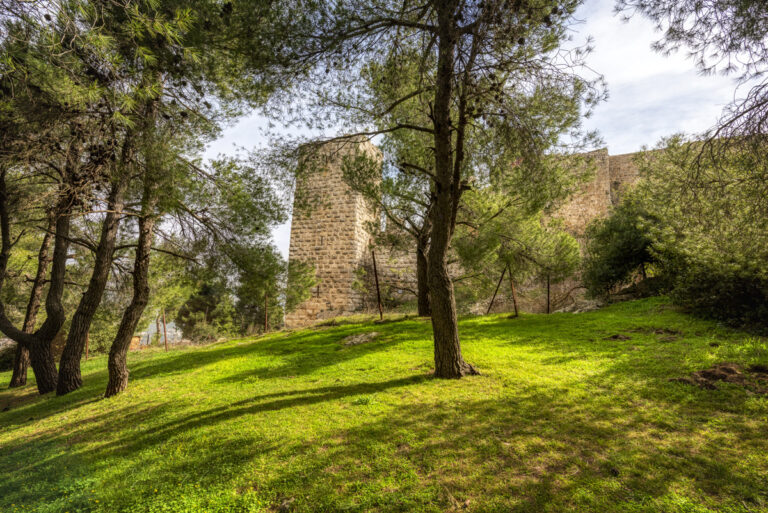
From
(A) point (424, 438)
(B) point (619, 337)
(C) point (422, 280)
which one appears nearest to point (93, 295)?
(A) point (424, 438)

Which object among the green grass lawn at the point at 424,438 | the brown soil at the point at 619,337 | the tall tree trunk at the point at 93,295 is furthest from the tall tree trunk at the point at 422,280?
the tall tree trunk at the point at 93,295

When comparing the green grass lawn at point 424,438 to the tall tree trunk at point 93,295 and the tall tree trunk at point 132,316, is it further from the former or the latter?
the tall tree trunk at point 93,295

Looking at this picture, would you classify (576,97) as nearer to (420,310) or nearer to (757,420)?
(757,420)

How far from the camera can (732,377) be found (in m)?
3.89

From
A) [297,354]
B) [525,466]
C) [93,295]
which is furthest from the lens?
[297,354]

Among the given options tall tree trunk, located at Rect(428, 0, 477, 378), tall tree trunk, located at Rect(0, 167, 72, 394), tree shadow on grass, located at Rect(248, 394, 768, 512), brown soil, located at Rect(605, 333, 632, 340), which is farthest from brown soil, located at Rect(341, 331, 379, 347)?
tall tree trunk, located at Rect(0, 167, 72, 394)

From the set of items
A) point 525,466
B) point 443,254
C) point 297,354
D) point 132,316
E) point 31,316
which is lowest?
point 525,466

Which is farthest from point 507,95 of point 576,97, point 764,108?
point 764,108

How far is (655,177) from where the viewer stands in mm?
10125

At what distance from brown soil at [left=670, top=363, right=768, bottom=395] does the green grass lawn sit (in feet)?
0.45

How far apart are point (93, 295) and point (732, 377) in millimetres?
9193

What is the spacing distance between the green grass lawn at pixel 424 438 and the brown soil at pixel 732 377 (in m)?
0.14

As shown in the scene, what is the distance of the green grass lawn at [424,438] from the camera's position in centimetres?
239

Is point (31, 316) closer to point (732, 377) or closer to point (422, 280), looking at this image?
point (422, 280)
